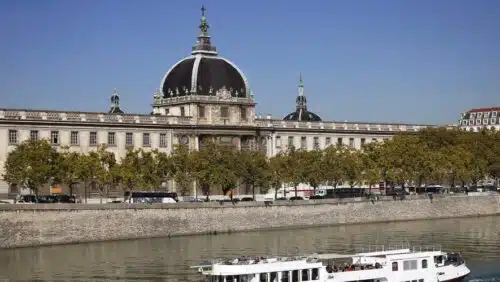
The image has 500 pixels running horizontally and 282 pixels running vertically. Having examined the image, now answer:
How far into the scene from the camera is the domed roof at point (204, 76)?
140m

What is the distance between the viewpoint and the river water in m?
74.1

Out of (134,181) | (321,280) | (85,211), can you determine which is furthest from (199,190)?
(321,280)

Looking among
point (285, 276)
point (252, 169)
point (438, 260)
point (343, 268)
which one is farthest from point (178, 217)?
point (285, 276)

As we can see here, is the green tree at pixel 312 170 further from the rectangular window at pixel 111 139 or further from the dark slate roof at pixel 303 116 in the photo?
the dark slate roof at pixel 303 116

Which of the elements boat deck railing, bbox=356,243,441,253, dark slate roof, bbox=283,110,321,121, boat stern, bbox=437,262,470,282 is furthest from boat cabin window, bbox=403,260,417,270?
dark slate roof, bbox=283,110,321,121

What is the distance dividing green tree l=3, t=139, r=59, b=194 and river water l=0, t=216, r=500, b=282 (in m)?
13.6

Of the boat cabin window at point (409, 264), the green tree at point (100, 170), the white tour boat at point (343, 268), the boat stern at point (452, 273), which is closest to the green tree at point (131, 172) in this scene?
the green tree at point (100, 170)

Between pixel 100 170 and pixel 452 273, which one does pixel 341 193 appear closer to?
pixel 100 170

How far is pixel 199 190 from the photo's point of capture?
13438 centimetres

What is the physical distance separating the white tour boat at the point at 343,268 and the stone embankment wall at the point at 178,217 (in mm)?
26279

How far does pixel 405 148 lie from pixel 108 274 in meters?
70.1

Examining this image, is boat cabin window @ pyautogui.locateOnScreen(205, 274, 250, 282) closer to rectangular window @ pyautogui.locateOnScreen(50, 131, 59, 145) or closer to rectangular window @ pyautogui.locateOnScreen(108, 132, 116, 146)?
rectangular window @ pyautogui.locateOnScreen(50, 131, 59, 145)

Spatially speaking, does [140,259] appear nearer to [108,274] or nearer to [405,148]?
[108,274]

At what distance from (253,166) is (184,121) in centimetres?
1900
